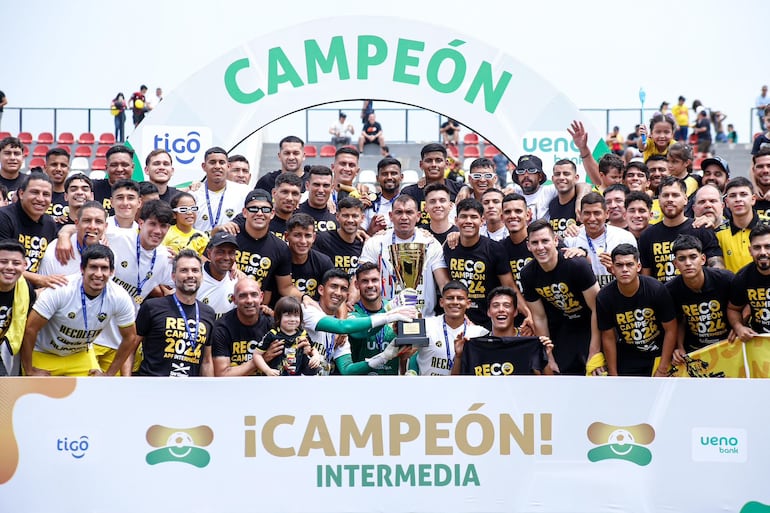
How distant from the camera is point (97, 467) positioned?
7535 mm

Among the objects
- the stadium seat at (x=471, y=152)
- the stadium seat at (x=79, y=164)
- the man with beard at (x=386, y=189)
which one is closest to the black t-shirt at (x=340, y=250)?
the man with beard at (x=386, y=189)

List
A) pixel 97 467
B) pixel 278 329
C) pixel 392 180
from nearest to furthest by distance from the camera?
pixel 97 467
pixel 278 329
pixel 392 180

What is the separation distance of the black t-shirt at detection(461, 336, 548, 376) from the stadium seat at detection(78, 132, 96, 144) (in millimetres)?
18294

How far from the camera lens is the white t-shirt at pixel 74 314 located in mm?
8367

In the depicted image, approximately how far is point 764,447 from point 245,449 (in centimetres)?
354

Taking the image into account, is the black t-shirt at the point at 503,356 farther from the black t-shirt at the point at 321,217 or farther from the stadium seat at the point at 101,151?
the stadium seat at the point at 101,151

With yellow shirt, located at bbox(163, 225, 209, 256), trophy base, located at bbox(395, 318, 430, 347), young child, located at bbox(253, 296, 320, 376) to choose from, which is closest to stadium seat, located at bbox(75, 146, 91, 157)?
yellow shirt, located at bbox(163, 225, 209, 256)

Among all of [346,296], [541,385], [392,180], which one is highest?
[392,180]

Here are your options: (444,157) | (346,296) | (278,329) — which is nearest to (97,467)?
(278,329)

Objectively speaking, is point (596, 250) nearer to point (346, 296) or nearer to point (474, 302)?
point (474, 302)

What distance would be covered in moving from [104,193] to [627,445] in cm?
552

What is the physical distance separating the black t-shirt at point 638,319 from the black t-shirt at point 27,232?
452 cm

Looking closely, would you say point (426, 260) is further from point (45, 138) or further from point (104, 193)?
point (45, 138)

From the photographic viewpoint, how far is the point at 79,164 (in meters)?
23.6
